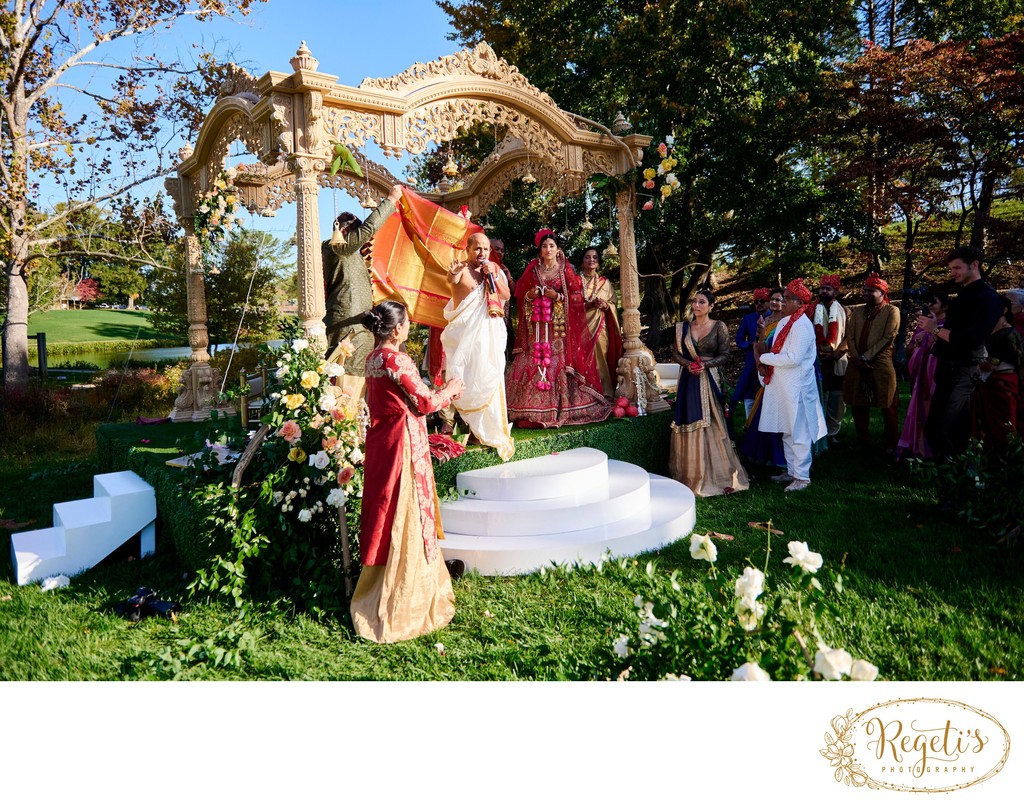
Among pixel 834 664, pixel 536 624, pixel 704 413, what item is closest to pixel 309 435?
pixel 536 624

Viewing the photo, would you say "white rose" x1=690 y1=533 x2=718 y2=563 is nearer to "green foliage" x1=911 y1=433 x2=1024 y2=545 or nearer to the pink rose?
the pink rose

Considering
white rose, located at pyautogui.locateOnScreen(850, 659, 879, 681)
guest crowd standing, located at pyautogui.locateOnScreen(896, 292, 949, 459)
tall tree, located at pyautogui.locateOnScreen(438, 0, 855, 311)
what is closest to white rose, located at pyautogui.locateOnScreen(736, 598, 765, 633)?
white rose, located at pyautogui.locateOnScreen(850, 659, 879, 681)

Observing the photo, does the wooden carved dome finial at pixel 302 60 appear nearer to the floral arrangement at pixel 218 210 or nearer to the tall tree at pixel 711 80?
the floral arrangement at pixel 218 210

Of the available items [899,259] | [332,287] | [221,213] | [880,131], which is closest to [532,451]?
[332,287]

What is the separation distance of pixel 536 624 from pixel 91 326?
24709 mm

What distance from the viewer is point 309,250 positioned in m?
5.45

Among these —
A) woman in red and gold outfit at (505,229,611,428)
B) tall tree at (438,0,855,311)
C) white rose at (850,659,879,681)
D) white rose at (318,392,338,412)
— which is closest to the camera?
white rose at (850,659,879,681)

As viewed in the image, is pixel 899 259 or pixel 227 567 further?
pixel 899 259

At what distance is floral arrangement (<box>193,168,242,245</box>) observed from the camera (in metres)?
7.43

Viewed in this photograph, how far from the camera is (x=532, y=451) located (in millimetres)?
6176

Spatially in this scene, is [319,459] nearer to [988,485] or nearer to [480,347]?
[480,347]

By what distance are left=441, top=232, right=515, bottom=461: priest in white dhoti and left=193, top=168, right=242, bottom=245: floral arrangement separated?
3.33m

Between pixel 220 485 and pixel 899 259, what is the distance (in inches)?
664
